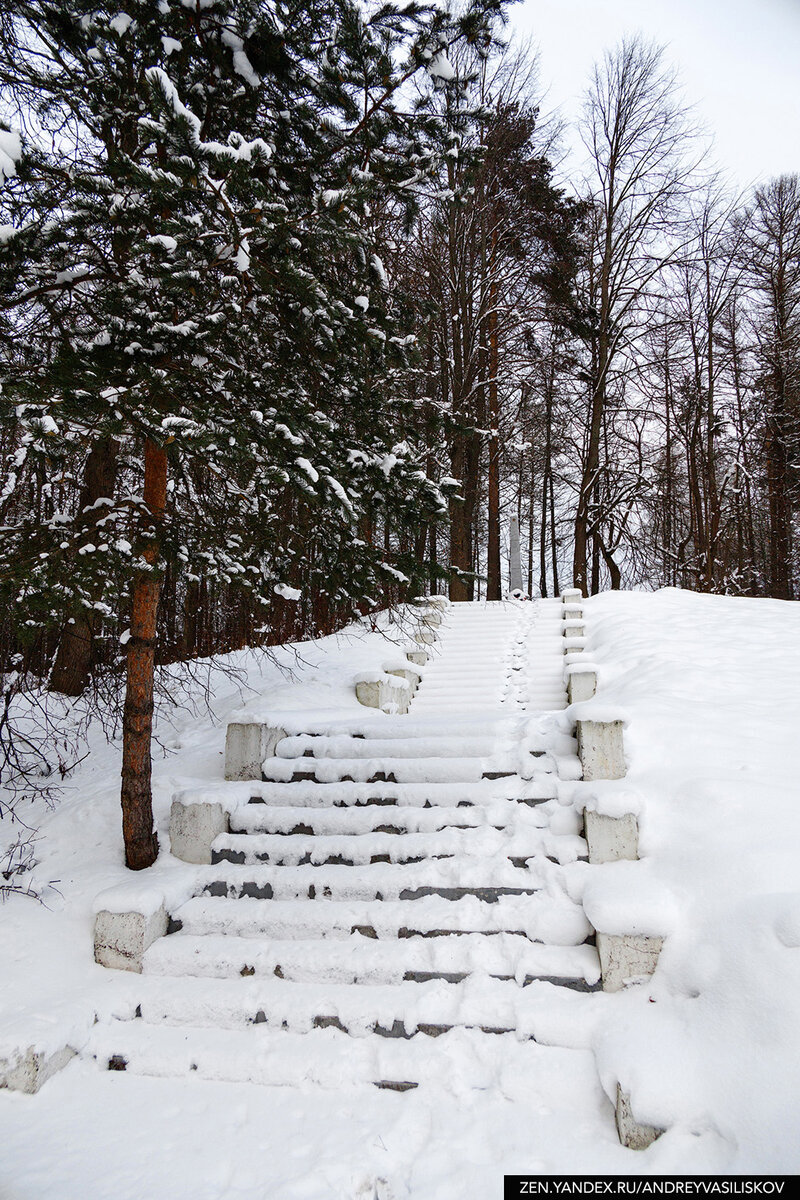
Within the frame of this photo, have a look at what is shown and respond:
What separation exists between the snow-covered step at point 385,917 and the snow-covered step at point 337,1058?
1.51 feet

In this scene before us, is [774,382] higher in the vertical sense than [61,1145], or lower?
higher

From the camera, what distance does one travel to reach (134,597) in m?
3.68

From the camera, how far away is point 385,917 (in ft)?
10.1

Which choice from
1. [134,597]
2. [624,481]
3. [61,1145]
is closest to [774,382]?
[624,481]

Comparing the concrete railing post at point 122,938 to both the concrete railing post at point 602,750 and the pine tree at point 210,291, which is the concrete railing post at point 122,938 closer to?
the pine tree at point 210,291

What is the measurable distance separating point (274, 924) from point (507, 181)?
1520 cm

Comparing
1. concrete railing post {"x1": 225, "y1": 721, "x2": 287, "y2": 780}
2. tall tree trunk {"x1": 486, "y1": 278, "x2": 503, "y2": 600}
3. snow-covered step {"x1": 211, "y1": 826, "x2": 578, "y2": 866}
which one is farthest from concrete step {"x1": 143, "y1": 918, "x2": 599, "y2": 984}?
tall tree trunk {"x1": 486, "y1": 278, "x2": 503, "y2": 600}

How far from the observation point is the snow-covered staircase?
2.59 metres

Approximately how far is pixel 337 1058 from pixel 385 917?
2.08ft

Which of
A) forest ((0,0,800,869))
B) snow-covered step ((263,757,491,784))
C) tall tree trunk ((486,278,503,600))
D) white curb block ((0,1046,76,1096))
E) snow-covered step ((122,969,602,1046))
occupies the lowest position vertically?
white curb block ((0,1046,76,1096))

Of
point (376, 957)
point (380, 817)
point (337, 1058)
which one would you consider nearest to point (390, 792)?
point (380, 817)

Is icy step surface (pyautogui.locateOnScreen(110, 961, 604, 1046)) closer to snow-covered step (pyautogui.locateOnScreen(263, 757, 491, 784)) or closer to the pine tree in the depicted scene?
the pine tree

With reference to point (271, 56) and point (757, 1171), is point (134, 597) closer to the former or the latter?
point (271, 56)

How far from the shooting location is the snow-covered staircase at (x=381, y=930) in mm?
2592
